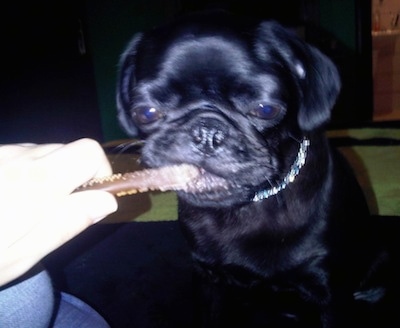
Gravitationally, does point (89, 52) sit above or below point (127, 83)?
below

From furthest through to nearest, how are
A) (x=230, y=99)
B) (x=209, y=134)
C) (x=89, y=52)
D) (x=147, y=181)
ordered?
(x=89, y=52), (x=230, y=99), (x=209, y=134), (x=147, y=181)

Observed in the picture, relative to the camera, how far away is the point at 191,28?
3.94 feet

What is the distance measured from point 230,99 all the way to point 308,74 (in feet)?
0.81

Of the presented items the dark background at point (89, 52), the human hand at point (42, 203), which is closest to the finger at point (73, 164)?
the human hand at point (42, 203)

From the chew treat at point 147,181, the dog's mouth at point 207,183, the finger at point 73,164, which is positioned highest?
the finger at point 73,164

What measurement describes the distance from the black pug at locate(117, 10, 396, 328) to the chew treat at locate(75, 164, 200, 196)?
0.10ft

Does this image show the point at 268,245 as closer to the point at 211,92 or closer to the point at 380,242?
the point at 211,92

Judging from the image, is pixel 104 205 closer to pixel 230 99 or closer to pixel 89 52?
pixel 230 99

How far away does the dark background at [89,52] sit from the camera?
2.87 m

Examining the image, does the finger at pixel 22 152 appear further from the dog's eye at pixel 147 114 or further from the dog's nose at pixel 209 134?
the dog's eye at pixel 147 114

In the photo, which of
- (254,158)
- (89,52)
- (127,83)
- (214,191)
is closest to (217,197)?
(214,191)

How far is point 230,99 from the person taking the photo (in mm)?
1137

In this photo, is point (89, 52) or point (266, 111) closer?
point (266, 111)

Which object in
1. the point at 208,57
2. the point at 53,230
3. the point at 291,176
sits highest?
the point at 208,57
